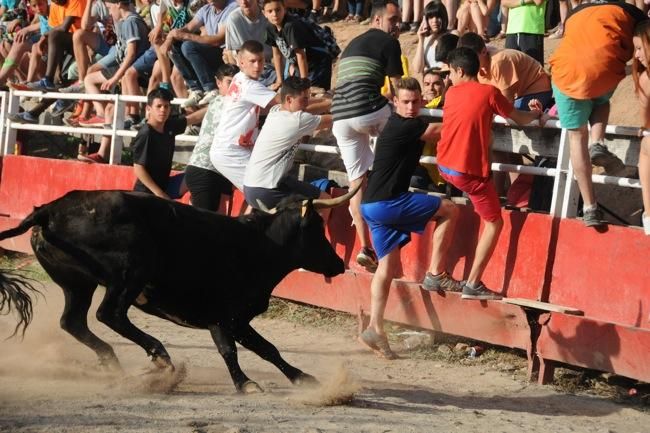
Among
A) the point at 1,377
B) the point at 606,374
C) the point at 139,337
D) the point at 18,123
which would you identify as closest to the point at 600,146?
the point at 606,374

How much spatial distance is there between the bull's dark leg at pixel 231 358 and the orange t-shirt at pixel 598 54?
303cm

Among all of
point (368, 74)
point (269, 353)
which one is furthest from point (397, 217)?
point (269, 353)

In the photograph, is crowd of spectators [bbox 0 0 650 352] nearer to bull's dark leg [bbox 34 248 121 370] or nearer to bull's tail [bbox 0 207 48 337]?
bull's dark leg [bbox 34 248 121 370]

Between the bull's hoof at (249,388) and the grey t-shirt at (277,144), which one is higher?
the grey t-shirt at (277,144)

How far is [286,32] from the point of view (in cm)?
1117

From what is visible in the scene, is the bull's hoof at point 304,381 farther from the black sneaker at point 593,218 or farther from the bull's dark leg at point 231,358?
the black sneaker at point 593,218

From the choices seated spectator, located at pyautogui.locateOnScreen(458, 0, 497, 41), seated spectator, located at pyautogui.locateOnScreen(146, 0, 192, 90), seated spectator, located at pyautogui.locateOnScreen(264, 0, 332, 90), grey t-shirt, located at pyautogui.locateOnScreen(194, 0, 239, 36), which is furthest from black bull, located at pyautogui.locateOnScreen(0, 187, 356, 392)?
seated spectator, located at pyautogui.locateOnScreen(458, 0, 497, 41)

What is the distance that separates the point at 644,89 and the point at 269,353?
3256 millimetres

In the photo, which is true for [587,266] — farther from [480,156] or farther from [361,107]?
[361,107]

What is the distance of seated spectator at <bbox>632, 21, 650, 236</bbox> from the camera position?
7.86 metres

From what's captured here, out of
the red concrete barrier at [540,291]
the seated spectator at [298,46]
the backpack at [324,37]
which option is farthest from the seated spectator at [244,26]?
the red concrete barrier at [540,291]

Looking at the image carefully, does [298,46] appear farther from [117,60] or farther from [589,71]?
[117,60]

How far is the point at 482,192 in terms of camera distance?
28.2 ft

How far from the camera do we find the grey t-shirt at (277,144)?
9555 millimetres
